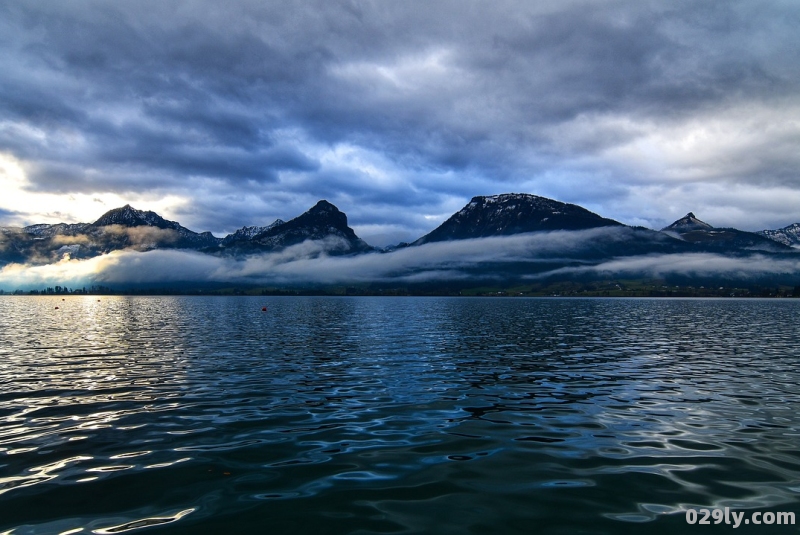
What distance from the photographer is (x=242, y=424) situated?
2156 centimetres

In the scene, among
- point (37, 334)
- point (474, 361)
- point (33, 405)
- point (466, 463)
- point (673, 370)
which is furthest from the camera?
point (37, 334)

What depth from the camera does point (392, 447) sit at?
59.4 feet

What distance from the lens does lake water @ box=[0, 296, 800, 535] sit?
12422mm

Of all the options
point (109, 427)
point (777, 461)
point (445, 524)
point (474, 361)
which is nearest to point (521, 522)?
point (445, 524)

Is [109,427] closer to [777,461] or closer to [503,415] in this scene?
[503,415]

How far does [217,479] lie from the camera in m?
14.9

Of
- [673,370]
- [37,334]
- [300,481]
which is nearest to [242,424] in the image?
[300,481]

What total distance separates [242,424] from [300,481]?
816 centimetres

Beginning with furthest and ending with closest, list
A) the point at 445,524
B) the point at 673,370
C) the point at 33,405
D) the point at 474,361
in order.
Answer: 1. the point at 474,361
2. the point at 673,370
3. the point at 33,405
4. the point at 445,524

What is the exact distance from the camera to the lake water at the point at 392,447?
489 inches

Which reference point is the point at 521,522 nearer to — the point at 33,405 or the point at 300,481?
the point at 300,481

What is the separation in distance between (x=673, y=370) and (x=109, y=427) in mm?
40053

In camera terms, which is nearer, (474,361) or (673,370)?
(673,370)

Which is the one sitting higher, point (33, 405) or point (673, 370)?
point (33, 405)
